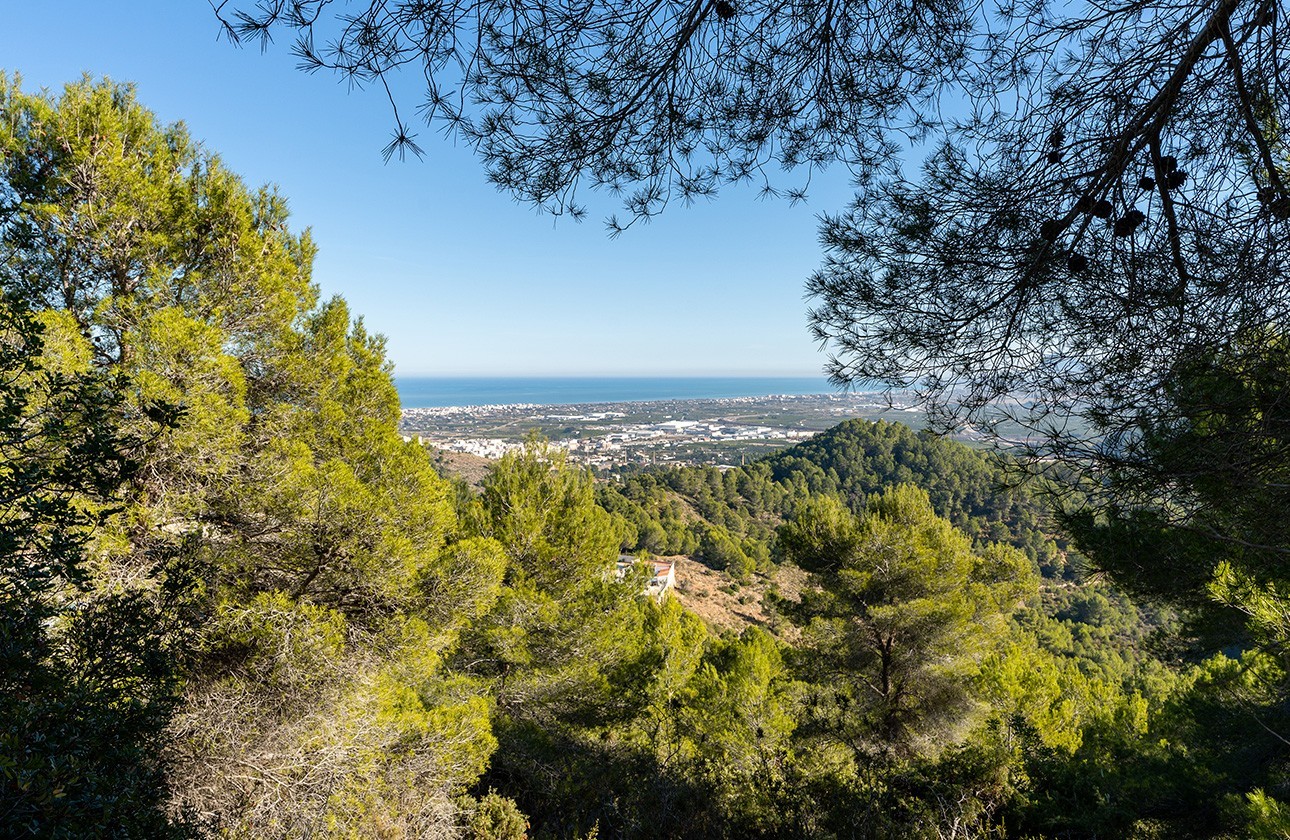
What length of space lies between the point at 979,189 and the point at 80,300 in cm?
593

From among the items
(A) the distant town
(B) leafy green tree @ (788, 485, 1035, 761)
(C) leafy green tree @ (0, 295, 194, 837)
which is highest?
(C) leafy green tree @ (0, 295, 194, 837)

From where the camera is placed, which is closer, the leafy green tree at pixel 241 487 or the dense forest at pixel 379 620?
the dense forest at pixel 379 620

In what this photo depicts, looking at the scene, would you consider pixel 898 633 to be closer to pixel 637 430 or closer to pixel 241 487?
pixel 241 487

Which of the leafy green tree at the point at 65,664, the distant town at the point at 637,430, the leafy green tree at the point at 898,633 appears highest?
the leafy green tree at the point at 65,664

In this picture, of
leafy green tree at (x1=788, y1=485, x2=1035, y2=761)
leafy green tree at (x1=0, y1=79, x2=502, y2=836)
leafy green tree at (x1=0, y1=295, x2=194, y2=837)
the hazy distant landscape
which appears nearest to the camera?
leafy green tree at (x1=0, y1=295, x2=194, y2=837)

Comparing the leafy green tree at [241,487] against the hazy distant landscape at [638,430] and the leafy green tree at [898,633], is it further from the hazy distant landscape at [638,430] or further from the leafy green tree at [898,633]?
the hazy distant landscape at [638,430]

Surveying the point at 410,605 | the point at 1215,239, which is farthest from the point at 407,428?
the point at 1215,239

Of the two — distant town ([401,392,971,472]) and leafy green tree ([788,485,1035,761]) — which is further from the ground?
leafy green tree ([788,485,1035,761])

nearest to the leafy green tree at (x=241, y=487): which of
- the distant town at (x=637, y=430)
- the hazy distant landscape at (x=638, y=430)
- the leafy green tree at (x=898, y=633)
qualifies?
the leafy green tree at (x=898, y=633)

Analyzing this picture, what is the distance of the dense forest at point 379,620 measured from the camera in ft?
6.90

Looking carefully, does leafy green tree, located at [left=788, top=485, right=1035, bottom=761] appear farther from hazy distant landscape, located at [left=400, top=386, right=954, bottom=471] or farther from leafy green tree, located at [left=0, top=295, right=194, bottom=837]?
hazy distant landscape, located at [left=400, top=386, right=954, bottom=471]

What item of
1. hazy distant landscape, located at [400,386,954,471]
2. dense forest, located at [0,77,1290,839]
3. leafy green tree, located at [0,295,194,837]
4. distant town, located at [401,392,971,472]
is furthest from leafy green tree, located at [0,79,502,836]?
distant town, located at [401,392,971,472]

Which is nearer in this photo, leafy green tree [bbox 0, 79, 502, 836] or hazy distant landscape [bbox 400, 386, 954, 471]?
leafy green tree [bbox 0, 79, 502, 836]

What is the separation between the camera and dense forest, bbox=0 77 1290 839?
82.8 inches
